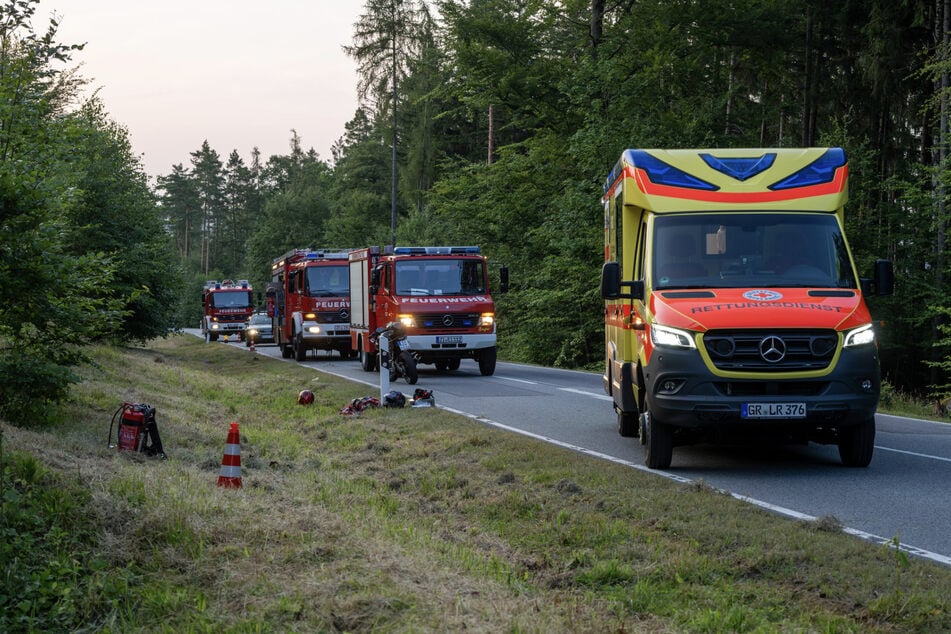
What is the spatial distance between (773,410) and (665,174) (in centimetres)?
275

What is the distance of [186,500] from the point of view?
7.32 meters

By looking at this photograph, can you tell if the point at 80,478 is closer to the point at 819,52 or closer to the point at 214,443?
the point at 214,443

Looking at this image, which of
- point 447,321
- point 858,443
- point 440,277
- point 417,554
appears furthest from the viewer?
point 440,277

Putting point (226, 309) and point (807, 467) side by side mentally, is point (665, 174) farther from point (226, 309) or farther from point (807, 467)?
point (226, 309)

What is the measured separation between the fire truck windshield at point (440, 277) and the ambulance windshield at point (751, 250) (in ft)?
42.9

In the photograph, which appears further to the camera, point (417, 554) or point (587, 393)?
point (587, 393)

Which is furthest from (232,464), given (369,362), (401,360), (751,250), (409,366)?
(369,362)

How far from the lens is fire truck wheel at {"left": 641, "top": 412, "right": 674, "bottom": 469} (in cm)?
971

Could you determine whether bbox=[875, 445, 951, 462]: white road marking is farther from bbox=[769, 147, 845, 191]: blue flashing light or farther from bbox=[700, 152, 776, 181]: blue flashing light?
bbox=[700, 152, 776, 181]: blue flashing light

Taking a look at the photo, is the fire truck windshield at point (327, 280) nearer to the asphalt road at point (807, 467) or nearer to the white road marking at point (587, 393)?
the white road marking at point (587, 393)

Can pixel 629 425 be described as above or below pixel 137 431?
below

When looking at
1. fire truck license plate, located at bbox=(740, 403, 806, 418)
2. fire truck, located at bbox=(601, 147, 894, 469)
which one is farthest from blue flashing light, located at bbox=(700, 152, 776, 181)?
fire truck license plate, located at bbox=(740, 403, 806, 418)

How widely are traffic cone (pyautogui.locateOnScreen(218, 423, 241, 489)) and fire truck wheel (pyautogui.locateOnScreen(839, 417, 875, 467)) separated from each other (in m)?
5.70

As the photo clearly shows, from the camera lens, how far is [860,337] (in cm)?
924
